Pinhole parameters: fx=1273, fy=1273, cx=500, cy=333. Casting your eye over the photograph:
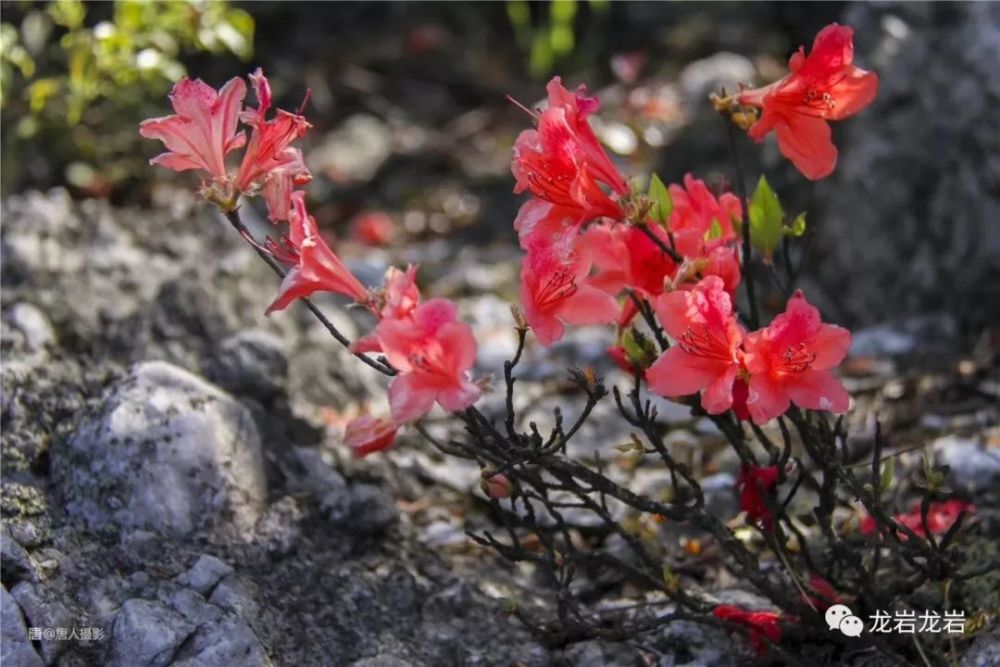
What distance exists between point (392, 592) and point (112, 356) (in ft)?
3.32

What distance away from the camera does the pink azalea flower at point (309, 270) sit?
1950mm

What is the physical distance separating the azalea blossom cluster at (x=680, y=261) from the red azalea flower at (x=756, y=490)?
0.82ft

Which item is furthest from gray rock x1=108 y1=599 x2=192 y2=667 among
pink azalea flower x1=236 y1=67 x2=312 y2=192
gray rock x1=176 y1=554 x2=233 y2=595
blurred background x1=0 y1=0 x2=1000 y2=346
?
blurred background x1=0 y1=0 x2=1000 y2=346

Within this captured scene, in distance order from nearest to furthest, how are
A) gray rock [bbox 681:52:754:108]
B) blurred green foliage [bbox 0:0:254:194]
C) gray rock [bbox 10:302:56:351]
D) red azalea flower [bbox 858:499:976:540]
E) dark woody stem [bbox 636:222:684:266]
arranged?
dark woody stem [bbox 636:222:684:266]
red azalea flower [bbox 858:499:976:540]
gray rock [bbox 10:302:56:351]
blurred green foliage [bbox 0:0:254:194]
gray rock [bbox 681:52:754:108]

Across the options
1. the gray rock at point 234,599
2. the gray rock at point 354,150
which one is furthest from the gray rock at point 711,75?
the gray rock at point 234,599

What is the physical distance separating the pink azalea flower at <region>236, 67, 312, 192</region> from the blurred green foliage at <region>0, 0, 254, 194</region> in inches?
69.8

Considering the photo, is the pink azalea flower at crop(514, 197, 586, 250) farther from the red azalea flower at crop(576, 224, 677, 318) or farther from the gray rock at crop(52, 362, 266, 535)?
the gray rock at crop(52, 362, 266, 535)

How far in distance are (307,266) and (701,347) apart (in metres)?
0.62

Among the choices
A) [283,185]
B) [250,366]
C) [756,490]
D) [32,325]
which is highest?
[283,185]

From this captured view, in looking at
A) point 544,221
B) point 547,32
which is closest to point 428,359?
point 544,221

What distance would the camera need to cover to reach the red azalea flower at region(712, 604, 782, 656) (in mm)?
2311

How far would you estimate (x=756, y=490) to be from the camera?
2.34 meters

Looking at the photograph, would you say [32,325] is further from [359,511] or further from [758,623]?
[758,623]

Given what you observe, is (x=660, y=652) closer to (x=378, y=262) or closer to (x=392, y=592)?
(x=392, y=592)
